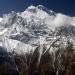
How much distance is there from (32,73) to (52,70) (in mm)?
→ 5299

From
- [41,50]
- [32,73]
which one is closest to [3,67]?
[32,73]

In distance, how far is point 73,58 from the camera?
5822cm

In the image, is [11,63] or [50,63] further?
[50,63]

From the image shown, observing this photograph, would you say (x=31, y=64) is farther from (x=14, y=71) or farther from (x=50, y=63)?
(x=14, y=71)

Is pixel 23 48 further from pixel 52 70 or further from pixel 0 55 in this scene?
pixel 0 55

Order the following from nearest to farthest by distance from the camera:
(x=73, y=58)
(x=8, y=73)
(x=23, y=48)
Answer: (x=8, y=73), (x=73, y=58), (x=23, y=48)

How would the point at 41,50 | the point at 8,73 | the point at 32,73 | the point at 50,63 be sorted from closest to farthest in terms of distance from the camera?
1. the point at 8,73
2. the point at 32,73
3. the point at 50,63
4. the point at 41,50

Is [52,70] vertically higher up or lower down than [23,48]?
lower down

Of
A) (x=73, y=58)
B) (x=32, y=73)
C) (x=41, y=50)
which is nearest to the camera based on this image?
(x=73, y=58)

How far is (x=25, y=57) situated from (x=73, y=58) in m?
26.6

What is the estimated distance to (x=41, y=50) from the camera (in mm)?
79250

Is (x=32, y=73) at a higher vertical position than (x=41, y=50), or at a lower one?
lower

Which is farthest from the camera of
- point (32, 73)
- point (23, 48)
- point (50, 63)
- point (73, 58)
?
point (23, 48)

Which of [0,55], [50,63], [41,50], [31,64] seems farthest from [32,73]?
[0,55]
